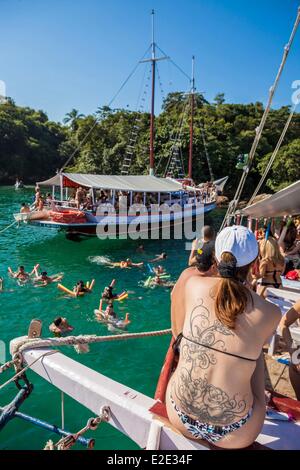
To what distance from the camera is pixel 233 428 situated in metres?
2.38

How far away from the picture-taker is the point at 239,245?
7.90ft

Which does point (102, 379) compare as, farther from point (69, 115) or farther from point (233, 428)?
point (69, 115)

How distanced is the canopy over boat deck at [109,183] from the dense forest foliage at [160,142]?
15.7m

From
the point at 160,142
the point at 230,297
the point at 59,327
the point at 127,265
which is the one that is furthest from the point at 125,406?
the point at 160,142

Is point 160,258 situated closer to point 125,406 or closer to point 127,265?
point 127,265

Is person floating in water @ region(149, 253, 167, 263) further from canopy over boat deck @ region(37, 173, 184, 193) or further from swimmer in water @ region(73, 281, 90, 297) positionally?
swimmer in water @ region(73, 281, 90, 297)

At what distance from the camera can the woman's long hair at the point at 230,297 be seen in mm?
2230

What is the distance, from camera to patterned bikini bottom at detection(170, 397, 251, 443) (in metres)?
2.38

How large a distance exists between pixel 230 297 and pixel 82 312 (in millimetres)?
11390

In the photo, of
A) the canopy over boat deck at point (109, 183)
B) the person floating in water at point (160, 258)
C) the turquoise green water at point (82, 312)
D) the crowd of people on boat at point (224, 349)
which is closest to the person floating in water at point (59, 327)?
the turquoise green water at point (82, 312)

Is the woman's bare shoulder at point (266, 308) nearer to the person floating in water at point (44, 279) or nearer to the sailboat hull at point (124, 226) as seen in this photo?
the person floating in water at point (44, 279)

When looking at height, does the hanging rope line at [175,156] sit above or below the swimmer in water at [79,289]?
above

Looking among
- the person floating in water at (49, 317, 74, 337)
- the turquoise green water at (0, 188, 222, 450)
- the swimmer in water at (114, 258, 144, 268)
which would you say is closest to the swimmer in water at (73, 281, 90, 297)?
the turquoise green water at (0, 188, 222, 450)
